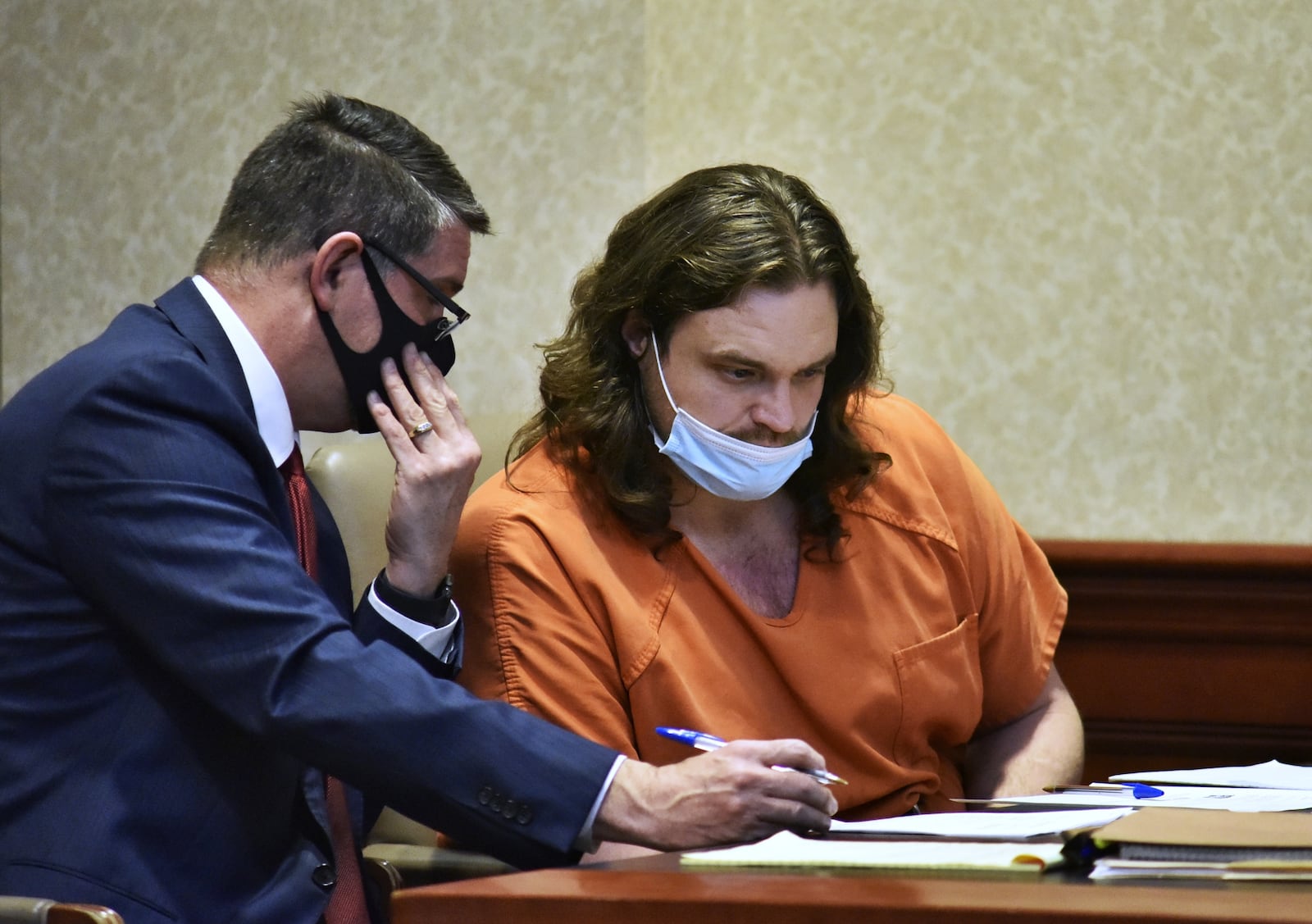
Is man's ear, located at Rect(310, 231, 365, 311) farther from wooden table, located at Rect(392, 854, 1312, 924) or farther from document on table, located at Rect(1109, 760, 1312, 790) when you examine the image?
document on table, located at Rect(1109, 760, 1312, 790)

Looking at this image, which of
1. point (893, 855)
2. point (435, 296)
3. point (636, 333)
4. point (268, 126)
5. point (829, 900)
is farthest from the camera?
point (268, 126)

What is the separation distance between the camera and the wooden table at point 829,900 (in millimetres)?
916

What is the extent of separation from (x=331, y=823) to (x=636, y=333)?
0.71 m

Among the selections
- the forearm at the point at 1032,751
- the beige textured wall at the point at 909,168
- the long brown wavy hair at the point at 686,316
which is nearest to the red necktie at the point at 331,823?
the long brown wavy hair at the point at 686,316

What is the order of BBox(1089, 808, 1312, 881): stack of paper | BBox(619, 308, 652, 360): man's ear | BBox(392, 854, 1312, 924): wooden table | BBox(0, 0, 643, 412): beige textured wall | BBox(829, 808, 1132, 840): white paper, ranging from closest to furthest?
BBox(392, 854, 1312, 924): wooden table
BBox(1089, 808, 1312, 881): stack of paper
BBox(829, 808, 1132, 840): white paper
BBox(619, 308, 652, 360): man's ear
BBox(0, 0, 643, 412): beige textured wall

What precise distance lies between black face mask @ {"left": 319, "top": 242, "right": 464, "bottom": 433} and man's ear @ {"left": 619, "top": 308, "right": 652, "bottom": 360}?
0.28m

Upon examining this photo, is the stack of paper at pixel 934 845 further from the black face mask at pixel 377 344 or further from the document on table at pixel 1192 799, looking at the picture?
the black face mask at pixel 377 344

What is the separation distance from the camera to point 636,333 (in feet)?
6.21

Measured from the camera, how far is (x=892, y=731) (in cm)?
182

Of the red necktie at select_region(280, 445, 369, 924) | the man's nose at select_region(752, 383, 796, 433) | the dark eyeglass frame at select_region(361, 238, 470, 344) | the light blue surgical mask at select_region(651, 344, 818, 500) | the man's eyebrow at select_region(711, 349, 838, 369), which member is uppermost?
the dark eyeglass frame at select_region(361, 238, 470, 344)

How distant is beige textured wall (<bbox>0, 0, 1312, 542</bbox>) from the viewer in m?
2.38

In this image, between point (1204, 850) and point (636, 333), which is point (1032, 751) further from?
point (1204, 850)

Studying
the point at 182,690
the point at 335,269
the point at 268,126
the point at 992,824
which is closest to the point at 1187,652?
the point at 992,824

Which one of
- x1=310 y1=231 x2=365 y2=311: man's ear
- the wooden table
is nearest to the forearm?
the wooden table
